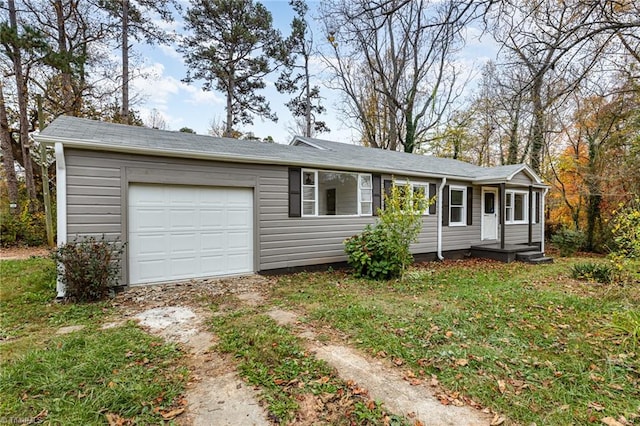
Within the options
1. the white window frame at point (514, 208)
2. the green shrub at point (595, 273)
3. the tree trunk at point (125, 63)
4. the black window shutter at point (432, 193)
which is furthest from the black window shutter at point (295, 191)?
the tree trunk at point (125, 63)

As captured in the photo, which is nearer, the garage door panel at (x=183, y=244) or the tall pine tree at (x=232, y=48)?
the garage door panel at (x=183, y=244)

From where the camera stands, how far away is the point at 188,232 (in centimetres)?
614

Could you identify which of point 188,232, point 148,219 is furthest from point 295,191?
point 148,219

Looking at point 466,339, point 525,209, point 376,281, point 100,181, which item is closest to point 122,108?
point 100,181

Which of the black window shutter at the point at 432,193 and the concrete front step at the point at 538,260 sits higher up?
the black window shutter at the point at 432,193

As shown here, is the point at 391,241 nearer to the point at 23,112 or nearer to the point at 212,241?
the point at 212,241

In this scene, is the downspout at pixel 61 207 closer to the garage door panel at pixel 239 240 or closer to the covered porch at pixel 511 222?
the garage door panel at pixel 239 240

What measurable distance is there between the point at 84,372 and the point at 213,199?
4.06 meters

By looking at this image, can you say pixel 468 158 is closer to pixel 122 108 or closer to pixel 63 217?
pixel 122 108

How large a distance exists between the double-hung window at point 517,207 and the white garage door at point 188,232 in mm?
9928

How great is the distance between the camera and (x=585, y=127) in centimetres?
1260

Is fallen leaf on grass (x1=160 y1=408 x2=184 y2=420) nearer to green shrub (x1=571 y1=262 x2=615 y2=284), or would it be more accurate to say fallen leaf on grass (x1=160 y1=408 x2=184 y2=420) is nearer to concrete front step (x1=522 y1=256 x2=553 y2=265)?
green shrub (x1=571 y1=262 x2=615 y2=284)

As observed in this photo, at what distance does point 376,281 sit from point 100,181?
222 inches

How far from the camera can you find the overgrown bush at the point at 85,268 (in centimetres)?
474
